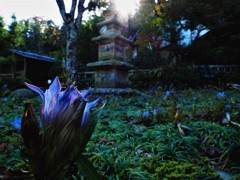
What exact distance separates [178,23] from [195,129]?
12.7 meters

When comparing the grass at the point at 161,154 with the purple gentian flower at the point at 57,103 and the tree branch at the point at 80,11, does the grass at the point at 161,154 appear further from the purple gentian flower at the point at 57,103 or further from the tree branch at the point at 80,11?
the tree branch at the point at 80,11

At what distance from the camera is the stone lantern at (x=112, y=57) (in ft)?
21.6

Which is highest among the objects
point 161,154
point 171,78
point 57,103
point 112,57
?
point 112,57

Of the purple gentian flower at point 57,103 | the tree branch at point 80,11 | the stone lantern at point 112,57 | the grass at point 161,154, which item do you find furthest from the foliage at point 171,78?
the purple gentian flower at point 57,103

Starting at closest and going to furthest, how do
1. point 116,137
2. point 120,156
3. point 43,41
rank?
point 120,156 → point 116,137 → point 43,41

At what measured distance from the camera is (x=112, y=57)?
6.67 metres

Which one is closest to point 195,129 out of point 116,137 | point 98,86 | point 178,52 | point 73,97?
point 116,137

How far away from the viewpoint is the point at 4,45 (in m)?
14.4

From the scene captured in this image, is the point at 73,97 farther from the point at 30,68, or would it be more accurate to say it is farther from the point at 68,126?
the point at 30,68

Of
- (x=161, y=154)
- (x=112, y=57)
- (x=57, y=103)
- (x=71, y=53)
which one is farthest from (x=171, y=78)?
(x=57, y=103)

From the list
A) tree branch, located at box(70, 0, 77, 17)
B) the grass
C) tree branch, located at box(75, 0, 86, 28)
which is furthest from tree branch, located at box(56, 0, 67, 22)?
the grass

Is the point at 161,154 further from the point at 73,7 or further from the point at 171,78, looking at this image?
the point at 171,78

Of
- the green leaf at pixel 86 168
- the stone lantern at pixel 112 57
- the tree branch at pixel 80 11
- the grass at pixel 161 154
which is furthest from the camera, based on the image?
the tree branch at pixel 80 11

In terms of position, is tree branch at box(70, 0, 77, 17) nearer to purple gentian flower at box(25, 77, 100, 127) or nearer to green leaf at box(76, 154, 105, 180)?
purple gentian flower at box(25, 77, 100, 127)
